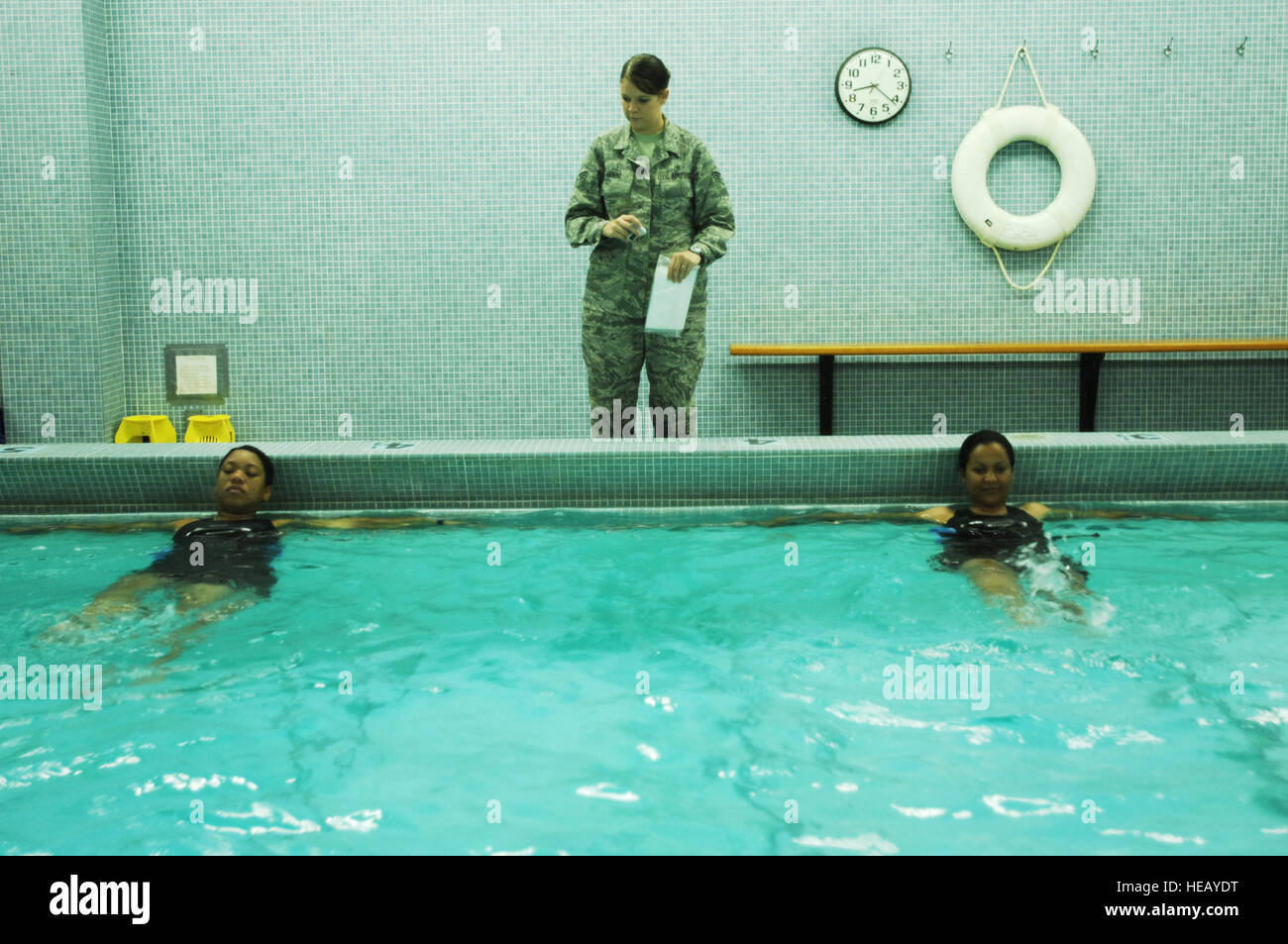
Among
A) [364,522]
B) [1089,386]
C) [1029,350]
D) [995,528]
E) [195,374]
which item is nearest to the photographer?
[995,528]

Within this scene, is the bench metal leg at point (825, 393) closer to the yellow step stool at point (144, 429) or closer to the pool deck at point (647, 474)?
the pool deck at point (647, 474)

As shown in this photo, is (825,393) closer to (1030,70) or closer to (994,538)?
(1030,70)

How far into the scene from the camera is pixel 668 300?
4098mm

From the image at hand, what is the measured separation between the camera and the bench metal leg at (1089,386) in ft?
18.4

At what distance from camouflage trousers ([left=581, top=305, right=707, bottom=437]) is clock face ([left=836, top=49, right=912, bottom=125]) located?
196 cm

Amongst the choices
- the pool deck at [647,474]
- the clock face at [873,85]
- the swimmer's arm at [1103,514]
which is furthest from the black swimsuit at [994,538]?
the clock face at [873,85]

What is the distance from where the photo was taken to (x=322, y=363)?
594 centimetres

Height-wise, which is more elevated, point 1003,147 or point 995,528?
point 1003,147

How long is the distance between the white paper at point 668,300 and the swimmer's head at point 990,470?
3.54ft

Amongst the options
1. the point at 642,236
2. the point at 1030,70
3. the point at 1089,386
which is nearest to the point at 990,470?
the point at 642,236

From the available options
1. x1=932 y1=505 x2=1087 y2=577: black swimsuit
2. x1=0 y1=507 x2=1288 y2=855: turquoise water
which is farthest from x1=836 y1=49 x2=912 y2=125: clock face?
x1=0 y1=507 x2=1288 y2=855: turquoise water

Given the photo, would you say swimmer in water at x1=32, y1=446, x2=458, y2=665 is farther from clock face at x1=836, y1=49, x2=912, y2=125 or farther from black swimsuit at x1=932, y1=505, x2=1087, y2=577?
clock face at x1=836, y1=49, x2=912, y2=125

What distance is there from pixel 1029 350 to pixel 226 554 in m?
3.69
